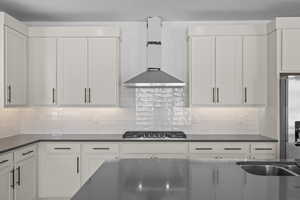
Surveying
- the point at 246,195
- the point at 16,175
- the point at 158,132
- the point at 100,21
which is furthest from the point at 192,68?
the point at 246,195

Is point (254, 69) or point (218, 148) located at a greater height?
point (254, 69)

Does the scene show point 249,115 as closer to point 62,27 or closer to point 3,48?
point 62,27

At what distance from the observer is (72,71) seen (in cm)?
435

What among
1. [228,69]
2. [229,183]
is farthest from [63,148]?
[229,183]

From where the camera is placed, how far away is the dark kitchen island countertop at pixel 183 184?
1.53 m

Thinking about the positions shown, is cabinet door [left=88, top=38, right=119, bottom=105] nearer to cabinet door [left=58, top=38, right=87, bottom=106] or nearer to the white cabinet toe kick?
cabinet door [left=58, top=38, right=87, bottom=106]

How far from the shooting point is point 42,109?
15.4 ft

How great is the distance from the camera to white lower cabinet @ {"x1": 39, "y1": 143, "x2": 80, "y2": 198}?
13.4 ft

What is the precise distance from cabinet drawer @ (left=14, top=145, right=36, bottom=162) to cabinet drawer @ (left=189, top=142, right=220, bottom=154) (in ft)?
6.25

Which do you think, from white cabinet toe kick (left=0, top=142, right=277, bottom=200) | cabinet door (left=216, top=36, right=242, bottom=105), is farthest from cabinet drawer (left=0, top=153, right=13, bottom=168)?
cabinet door (left=216, top=36, right=242, bottom=105)

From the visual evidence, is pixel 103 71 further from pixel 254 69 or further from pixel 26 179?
pixel 254 69

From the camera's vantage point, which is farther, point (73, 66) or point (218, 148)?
point (73, 66)

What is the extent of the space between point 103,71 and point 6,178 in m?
1.79

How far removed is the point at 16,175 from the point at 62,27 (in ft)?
6.57
